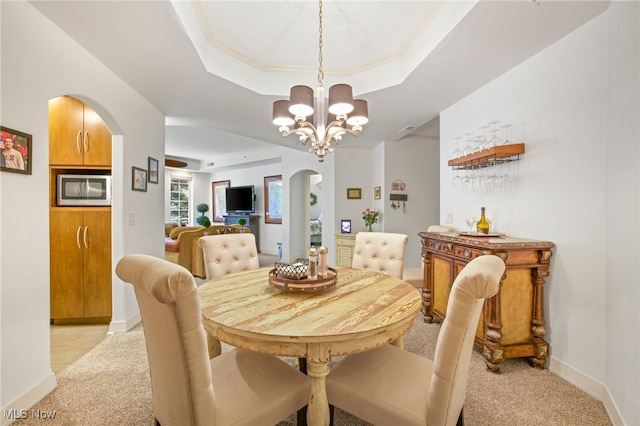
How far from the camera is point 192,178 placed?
8.95 metres

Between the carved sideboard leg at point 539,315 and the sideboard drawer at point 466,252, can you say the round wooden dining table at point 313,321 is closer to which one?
the sideboard drawer at point 466,252

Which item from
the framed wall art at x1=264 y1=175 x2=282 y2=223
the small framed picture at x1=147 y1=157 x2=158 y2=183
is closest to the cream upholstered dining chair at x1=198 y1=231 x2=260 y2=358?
the small framed picture at x1=147 y1=157 x2=158 y2=183

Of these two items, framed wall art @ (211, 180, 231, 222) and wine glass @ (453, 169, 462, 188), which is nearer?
wine glass @ (453, 169, 462, 188)

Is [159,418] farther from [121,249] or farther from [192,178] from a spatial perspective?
[192,178]

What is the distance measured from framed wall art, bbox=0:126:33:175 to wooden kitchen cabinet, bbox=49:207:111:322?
124 centimetres

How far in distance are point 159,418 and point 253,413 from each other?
389mm

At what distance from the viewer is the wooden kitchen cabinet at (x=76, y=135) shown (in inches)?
112

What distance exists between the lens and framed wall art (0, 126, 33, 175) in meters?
1.60

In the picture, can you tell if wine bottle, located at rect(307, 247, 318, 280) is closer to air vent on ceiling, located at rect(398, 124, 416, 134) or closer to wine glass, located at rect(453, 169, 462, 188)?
wine glass, located at rect(453, 169, 462, 188)

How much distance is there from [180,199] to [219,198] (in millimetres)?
1154

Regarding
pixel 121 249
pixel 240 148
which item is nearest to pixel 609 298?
pixel 121 249

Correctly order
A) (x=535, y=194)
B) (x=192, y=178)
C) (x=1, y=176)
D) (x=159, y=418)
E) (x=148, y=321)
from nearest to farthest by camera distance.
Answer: (x=148, y=321)
(x=159, y=418)
(x=1, y=176)
(x=535, y=194)
(x=192, y=178)

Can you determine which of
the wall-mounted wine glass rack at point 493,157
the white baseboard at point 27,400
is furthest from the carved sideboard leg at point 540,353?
the white baseboard at point 27,400

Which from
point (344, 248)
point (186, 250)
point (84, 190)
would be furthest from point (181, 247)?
point (344, 248)
